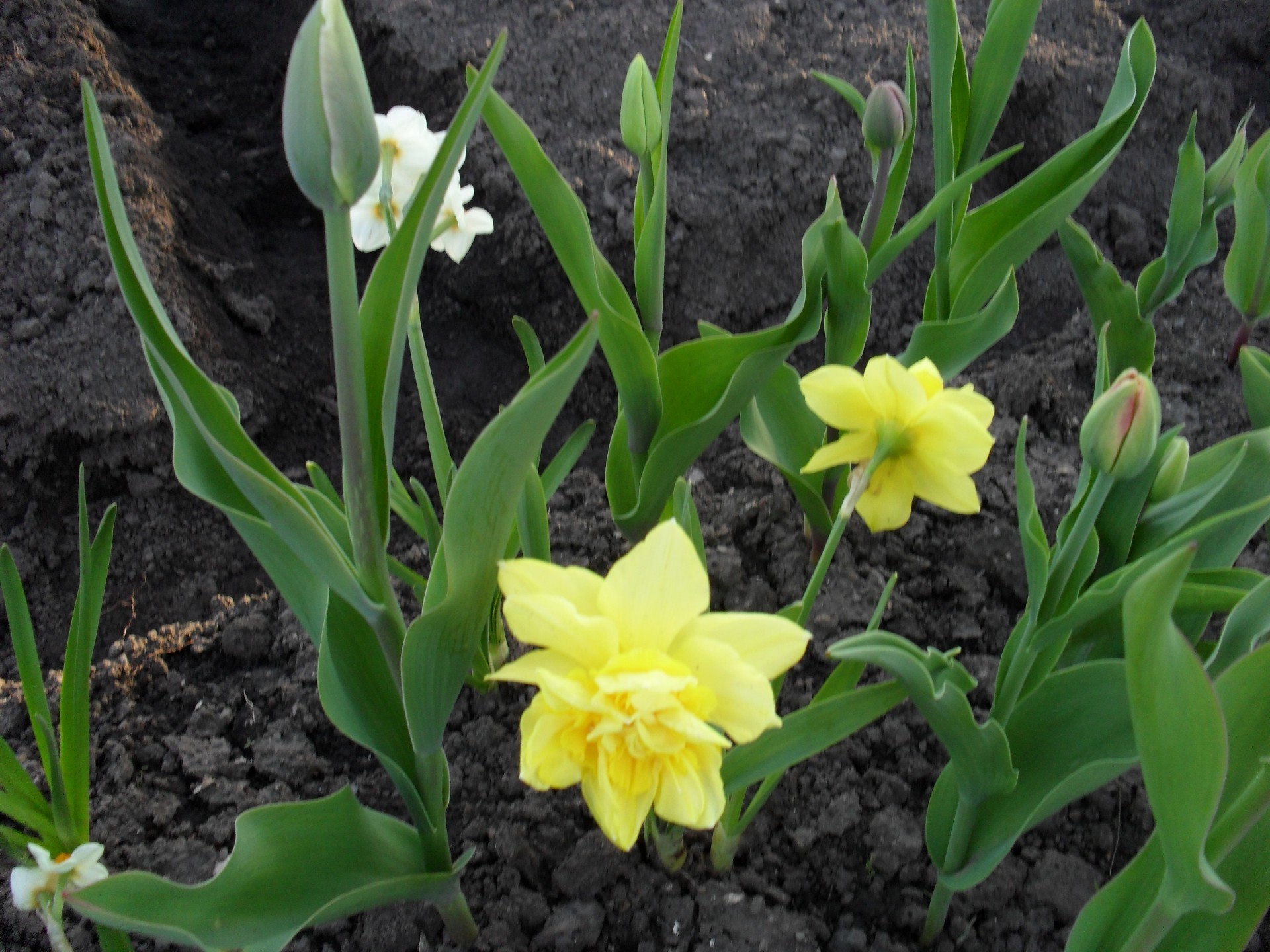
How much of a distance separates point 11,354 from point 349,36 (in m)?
1.32

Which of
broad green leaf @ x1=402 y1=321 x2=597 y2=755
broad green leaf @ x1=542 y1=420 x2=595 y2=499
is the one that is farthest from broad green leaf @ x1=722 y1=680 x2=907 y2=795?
broad green leaf @ x1=542 y1=420 x2=595 y2=499

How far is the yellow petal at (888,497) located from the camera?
788 mm

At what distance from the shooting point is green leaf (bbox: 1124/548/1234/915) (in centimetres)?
52

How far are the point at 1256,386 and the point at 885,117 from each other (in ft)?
1.45

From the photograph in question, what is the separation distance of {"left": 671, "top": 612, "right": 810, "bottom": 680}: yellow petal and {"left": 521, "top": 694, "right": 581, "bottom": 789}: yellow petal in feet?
0.26

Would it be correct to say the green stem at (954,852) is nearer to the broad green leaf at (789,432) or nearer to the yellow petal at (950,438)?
the yellow petal at (950,438)

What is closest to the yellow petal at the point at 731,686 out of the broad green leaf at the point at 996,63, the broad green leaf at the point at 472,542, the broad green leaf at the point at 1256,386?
the broad green leaf at the point at 472,542

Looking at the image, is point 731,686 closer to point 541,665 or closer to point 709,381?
point 541,665

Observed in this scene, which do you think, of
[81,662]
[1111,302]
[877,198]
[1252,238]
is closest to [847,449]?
[877,198]

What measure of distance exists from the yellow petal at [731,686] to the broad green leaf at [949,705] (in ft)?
0.19

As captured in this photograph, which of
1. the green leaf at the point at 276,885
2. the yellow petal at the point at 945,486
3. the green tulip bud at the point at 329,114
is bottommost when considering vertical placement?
the green leaf at the point at 276,885

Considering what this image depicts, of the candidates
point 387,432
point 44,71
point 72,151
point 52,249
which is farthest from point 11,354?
point 387,432

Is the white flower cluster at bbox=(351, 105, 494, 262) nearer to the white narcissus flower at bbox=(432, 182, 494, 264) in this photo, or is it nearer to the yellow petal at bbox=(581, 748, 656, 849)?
the white narcissus flower at bbox=(432, 182, 494, 264)

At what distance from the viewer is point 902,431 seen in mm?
747
